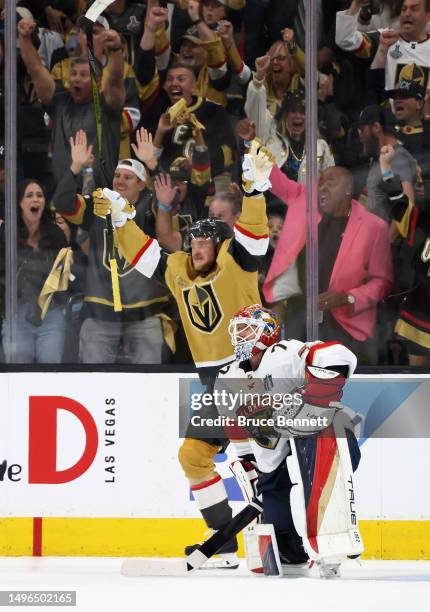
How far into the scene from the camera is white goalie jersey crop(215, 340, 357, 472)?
14.4 ft

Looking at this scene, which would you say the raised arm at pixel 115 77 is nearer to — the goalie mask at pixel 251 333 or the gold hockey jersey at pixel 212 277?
the gold hockey jersey at pixel 212 277

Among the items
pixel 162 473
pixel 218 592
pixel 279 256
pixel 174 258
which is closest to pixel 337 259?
pixel 279 256

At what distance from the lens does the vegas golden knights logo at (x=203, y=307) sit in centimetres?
515

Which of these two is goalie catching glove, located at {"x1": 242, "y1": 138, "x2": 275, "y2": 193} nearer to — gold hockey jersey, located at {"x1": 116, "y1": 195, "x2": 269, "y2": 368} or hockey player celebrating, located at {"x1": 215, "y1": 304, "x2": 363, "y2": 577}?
gold hockey jersey, located at {"x1": 116, "y1": 195, "x2": 269, "y2": 368}

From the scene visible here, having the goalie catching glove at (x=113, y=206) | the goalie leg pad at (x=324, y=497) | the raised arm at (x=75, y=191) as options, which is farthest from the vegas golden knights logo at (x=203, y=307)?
the goalie leg pad at (x=324, y=497)

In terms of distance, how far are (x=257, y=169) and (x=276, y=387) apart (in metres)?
0.98

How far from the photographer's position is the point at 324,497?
14.1 feet

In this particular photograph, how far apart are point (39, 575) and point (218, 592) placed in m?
0.80

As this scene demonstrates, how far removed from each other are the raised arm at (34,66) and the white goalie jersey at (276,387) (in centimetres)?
142

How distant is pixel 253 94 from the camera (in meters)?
5.19

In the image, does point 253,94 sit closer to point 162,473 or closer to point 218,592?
point 162,473

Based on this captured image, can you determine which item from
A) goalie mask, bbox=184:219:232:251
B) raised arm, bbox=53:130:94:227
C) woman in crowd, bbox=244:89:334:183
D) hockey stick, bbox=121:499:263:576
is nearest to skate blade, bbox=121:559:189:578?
hockey stick, bbox=121:499:263:576

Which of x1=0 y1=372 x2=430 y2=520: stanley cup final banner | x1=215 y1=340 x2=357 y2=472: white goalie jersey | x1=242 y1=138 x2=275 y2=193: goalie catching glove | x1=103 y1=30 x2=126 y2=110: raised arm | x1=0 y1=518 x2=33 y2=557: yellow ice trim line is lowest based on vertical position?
x1=0 y1=518 x2=33 y2=557: yellow ice trim line

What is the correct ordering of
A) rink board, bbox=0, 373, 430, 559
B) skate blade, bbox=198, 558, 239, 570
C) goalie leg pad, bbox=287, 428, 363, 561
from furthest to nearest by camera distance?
rink board, bbox=0, 373, 430, 559 < skate blade, bbox=198, 558, 239, 570 < goalie leg pad, bbox=287, 428, 363, 561
